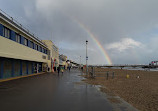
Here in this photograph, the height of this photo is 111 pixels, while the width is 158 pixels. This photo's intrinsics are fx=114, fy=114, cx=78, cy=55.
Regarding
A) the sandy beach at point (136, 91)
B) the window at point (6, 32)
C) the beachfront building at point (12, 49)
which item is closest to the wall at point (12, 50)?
the beachfront building at point (12, 49)

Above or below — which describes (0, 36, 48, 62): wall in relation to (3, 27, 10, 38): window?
below

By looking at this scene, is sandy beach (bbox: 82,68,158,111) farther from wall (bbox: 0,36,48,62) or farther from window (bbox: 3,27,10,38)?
window (bbox: 3,27,10,38)

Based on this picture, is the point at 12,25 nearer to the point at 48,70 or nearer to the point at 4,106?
the point at 4,106

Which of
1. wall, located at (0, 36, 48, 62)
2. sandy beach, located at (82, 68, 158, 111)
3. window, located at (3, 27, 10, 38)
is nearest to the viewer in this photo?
sandy beach, located at (82, 68, 158, 111)

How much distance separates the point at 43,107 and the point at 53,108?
0.47 meters

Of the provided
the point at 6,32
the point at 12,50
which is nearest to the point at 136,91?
the point at 12,50

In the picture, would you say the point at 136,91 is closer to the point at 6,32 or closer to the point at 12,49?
the point at 12,49

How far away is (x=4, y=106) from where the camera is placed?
16.7ft

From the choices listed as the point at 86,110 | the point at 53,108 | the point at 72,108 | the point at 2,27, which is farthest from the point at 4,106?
the point at 2,27

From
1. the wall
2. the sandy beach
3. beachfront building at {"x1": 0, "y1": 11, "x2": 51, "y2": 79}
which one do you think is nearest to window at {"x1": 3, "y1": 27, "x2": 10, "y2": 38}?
beachfront building at {"x1": 0, "y1": 11, "x2": 51, "y2": 79}

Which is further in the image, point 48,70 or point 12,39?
point 48,70

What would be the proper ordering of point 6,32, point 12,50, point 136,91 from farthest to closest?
point 12,50
point 6,32
point 136,91

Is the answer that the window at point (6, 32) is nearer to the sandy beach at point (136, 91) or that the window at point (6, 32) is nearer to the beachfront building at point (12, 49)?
the beachfront building at point (12, 49)

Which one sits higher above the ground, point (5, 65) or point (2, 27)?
point (2, 27)
